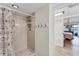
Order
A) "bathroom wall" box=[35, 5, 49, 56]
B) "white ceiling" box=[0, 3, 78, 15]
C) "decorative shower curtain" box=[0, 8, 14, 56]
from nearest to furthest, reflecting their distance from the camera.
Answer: "white ceiling" box=[0, 3, 78, 15]
"decorative shower curtain" box=[0, 8, 14, 56]
"bathroom wall" box=[35, 5, 49, 56]

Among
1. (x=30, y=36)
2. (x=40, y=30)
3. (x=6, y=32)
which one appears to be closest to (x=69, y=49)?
(x=40, y=30)

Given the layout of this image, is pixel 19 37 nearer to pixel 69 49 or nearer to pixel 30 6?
pixel 30 6

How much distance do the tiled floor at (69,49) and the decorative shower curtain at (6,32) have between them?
0.78 meters

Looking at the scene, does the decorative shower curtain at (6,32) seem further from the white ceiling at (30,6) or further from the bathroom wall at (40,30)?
the bathroom wall at (40,30)

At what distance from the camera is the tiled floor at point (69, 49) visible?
117 cm

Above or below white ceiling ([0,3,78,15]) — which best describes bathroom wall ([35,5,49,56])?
below

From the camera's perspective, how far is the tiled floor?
3.85ft

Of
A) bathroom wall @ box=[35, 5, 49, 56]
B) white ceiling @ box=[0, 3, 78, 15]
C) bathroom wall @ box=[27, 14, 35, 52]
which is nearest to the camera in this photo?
white ceiling @ box=[0, 3, 78, 15]

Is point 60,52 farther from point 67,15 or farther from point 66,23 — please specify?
point 67,15

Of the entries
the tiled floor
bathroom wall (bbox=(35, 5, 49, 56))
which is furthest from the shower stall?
the tiled floor

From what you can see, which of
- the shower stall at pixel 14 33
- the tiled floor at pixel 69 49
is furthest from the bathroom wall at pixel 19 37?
the tiled floor at pixel 69 49

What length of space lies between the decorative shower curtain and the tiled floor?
2.57ft

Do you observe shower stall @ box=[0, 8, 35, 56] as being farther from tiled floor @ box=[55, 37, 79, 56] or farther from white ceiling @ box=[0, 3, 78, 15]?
tiled floor @ box=[55, 37, 79, 56]

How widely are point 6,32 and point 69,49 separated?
3.76 ft
